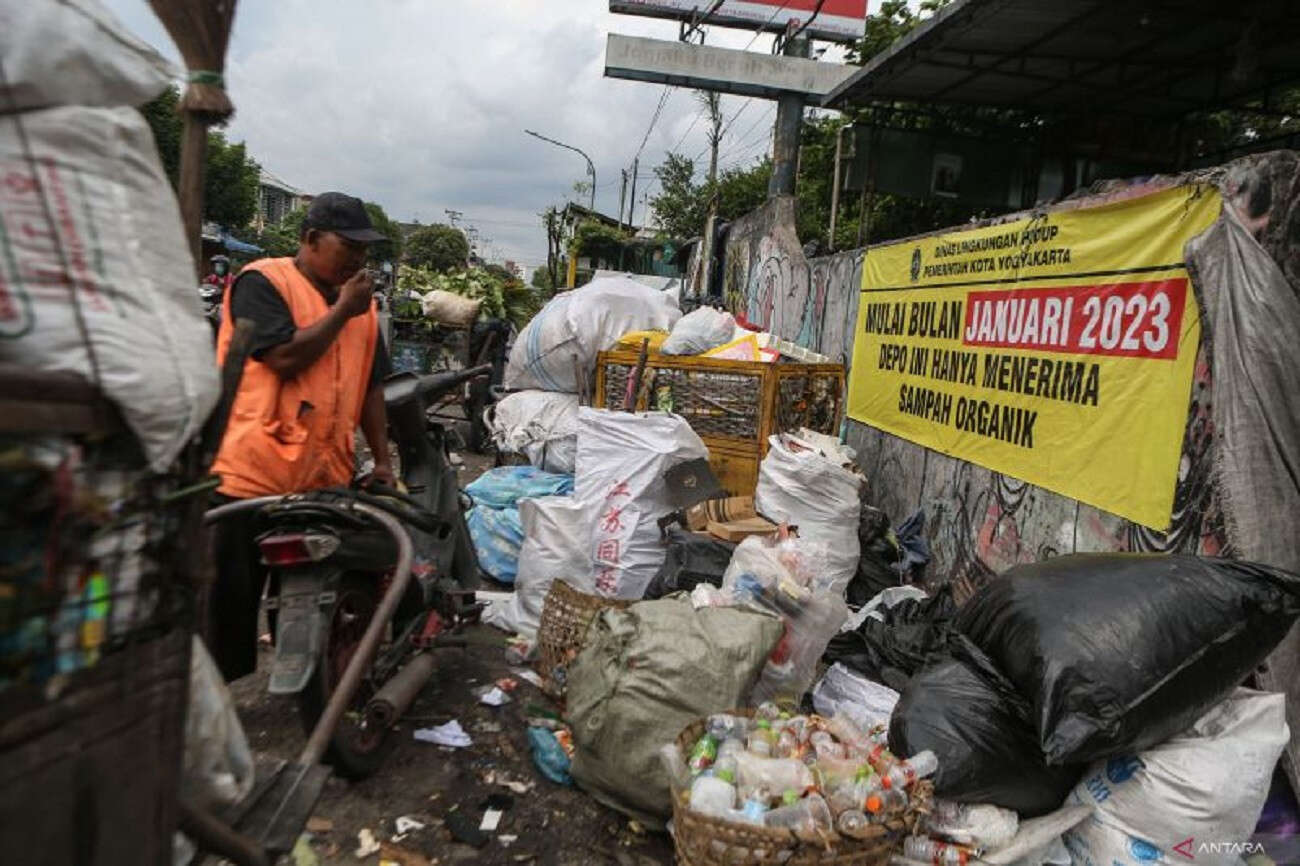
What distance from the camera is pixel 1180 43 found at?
678 cm

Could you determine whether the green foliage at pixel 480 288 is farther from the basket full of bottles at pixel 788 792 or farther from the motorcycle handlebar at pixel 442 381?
the basket full of bottles at pixel 788 792

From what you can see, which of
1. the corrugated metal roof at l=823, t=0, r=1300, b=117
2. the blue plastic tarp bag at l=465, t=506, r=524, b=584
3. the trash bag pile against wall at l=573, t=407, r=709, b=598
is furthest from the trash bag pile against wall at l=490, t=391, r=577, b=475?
the corrugated metal roof at l=823, t=0, r=1300, b=117

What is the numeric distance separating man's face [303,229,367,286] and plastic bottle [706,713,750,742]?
1.87 m

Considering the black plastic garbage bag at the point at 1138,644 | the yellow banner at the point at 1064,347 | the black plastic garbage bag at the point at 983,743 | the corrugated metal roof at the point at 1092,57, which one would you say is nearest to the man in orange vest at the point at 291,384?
the black plastic garbage bag at the point at 983,743

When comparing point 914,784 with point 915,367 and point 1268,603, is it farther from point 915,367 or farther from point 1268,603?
point 915,367

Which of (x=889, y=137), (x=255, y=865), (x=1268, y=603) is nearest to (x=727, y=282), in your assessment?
(x=889, y=137)

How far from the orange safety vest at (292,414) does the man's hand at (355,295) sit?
0.09m

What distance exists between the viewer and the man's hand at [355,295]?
2.53m

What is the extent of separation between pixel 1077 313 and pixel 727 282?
9.18 m

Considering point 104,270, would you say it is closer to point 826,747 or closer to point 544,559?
point 826,747

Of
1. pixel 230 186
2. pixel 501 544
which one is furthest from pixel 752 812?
pixel 230 186

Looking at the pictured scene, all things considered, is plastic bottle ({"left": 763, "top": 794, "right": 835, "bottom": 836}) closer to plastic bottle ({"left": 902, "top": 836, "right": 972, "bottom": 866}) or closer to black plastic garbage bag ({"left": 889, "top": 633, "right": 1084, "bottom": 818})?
plastic bottle ({"left": 902, "top": 836, "right": 972, "bottom": 866})

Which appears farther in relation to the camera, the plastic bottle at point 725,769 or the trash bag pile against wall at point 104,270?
the plastic bottle at point 725,769

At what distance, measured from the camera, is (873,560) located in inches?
176
